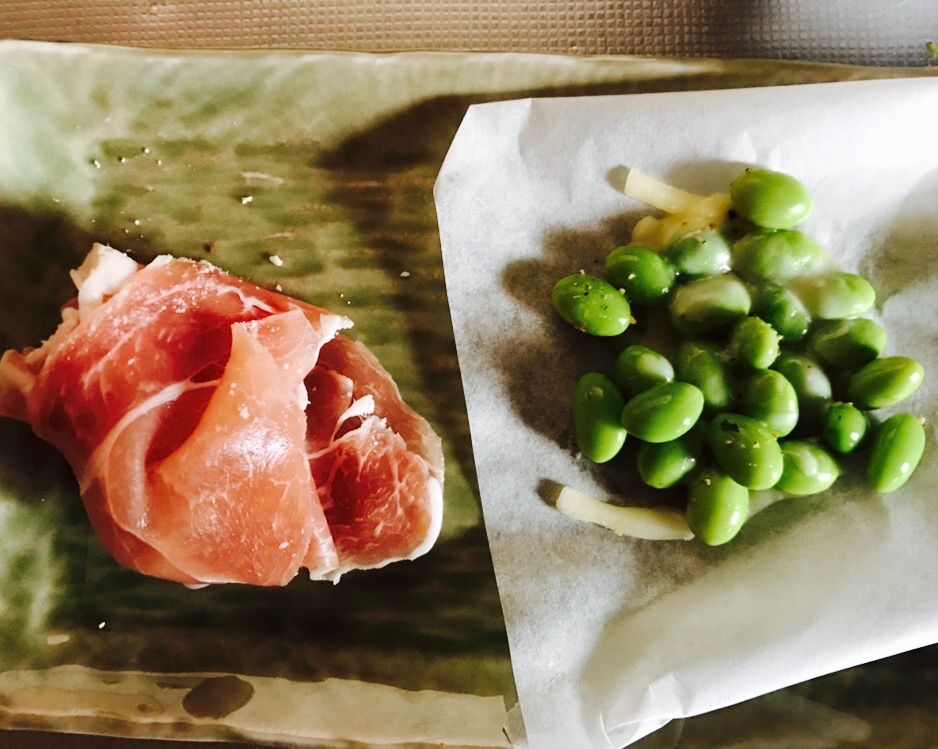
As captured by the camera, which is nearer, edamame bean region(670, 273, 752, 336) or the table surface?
edamame bean region(670, 273, 752, 336)

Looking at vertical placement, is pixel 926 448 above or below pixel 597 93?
below

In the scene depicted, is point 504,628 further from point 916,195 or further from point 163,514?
point 916,195

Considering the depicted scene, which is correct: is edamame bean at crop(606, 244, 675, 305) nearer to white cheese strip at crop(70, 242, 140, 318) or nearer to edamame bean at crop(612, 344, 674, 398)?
edamame bean at crop(612, 344, 674, 398)

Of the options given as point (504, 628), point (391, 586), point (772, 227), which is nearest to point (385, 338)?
point (391, 586)

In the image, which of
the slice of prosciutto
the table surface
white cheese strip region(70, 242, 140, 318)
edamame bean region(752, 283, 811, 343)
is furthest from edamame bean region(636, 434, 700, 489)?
white cheese strip region(70, 242, 140, 318)

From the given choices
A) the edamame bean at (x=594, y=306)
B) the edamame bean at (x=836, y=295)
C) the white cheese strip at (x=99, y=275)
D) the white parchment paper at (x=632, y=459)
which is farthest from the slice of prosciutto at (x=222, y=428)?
the edamame bean at (x=836, y=295)

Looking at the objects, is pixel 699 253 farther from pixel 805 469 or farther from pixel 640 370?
pixel 805 469

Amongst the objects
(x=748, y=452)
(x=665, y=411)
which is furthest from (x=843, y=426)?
(x=665, y=411)
